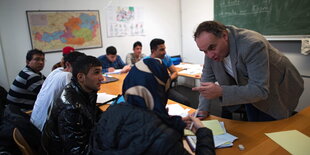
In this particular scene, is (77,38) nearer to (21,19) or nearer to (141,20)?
(21,19)

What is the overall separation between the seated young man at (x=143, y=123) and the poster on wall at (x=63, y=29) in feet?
11.9

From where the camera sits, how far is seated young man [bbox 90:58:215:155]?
77 centimetres

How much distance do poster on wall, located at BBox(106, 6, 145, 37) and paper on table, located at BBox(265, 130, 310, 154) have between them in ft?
13.2

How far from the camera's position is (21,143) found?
51.7 inches

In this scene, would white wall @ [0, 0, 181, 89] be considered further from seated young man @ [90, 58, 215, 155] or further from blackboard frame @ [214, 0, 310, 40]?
seated young man @ [90, 58, 215, 155]

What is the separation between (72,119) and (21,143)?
1.25 ft

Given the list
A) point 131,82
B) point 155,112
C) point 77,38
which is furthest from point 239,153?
point 77,38

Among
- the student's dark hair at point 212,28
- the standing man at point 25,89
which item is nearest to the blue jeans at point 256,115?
the student's dark hair at point 212,28

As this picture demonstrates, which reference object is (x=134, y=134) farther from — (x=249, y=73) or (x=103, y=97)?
(x=103, y=97)

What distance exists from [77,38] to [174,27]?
2.52 metres

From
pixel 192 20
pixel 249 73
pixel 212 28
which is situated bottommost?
pixel 249 73

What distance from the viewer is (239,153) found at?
44.5 inches

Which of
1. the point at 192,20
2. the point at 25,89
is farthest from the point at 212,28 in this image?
the point at 192,20

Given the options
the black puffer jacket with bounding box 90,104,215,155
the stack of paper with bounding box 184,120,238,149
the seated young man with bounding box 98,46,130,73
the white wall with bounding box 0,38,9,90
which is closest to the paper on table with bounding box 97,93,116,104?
the stack of paper with bounding box 184,120,238,149
